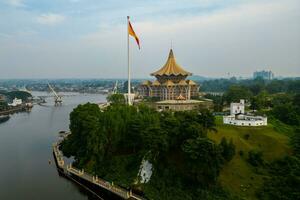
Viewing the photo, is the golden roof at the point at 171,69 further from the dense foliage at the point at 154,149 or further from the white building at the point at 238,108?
the dense foliage at the point at 154,149

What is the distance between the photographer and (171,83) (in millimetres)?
49750

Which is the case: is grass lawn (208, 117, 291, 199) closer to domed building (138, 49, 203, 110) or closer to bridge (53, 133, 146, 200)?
bridge (53, 133, 146, 200)

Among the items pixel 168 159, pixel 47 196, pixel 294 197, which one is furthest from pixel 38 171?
pixel 294 197

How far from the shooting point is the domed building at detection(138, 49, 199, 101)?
50125 mm

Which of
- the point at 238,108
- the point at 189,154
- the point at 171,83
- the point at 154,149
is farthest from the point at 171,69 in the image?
the point at 189,154

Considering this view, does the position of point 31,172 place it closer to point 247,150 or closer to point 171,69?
point 247,150

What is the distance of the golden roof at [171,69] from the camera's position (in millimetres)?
50312

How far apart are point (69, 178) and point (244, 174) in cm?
1448

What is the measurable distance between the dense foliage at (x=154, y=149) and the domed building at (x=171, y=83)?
20170mm

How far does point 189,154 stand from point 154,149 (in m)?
3.29

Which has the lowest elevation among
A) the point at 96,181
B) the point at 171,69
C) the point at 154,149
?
the point at 96,181

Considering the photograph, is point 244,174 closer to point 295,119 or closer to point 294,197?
point 294,197

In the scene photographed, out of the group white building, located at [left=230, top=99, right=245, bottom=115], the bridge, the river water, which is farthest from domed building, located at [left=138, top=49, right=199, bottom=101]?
the bridge

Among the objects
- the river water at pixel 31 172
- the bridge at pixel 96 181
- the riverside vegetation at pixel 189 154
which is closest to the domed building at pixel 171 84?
the river water at pixel 31 172
